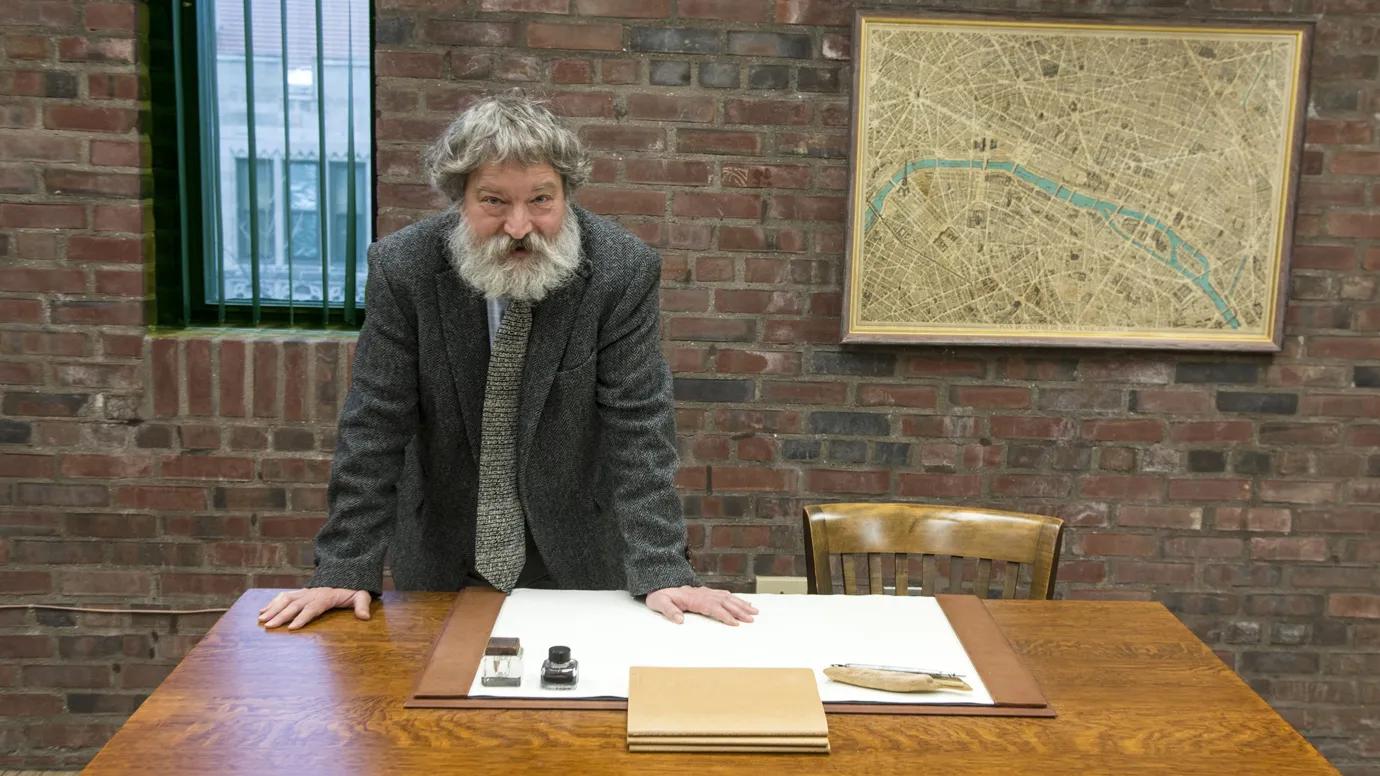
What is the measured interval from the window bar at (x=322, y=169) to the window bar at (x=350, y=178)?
48mm

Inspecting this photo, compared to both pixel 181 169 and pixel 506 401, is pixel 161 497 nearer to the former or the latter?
pixel 181 169

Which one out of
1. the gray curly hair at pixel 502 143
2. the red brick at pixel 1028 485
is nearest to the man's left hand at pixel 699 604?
the gray curly hair at pixel 502 143

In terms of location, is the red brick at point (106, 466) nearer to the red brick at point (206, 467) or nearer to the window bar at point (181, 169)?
the red brick at point (206, 467)

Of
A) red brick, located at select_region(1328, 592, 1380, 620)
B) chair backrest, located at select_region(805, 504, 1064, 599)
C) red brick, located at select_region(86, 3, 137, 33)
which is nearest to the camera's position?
chair backrest, located at select_region(805, 504, 1064, 599)

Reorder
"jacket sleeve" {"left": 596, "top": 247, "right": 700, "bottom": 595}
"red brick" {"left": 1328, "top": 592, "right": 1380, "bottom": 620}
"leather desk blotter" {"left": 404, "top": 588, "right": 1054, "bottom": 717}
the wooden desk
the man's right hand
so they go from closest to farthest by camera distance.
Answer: the wooden desk < "leather desk blotter" {"left": 404, "top": 588, "right": 1054, "bottom": 717} < the man's right hand < "jacket sleeve" {"left": 596, "top": 247, "right": 700, "bottom": 595} < "red brick" {"left": 1328, "top": 592, "right": 1380, "bottom": 620}

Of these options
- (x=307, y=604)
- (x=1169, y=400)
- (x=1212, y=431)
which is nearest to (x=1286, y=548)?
(x=1212, y=431)

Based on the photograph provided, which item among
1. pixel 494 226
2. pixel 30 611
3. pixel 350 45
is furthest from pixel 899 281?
pixel 30 611

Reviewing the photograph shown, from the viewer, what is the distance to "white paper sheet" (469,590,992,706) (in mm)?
1472

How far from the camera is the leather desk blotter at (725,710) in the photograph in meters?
1.33

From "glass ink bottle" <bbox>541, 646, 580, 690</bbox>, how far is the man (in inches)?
9.9

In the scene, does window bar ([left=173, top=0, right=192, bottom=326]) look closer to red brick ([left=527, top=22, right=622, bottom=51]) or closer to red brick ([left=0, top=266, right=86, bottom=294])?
red brick ([left=0, top=266, right=86, bottom=294])

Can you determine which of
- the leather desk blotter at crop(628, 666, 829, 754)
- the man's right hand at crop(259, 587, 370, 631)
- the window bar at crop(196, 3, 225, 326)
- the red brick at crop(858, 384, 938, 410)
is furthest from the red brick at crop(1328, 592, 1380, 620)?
the window bar at crop(196, 3, 225, 326)

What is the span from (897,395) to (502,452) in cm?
121

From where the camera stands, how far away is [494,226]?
5.88 feet
